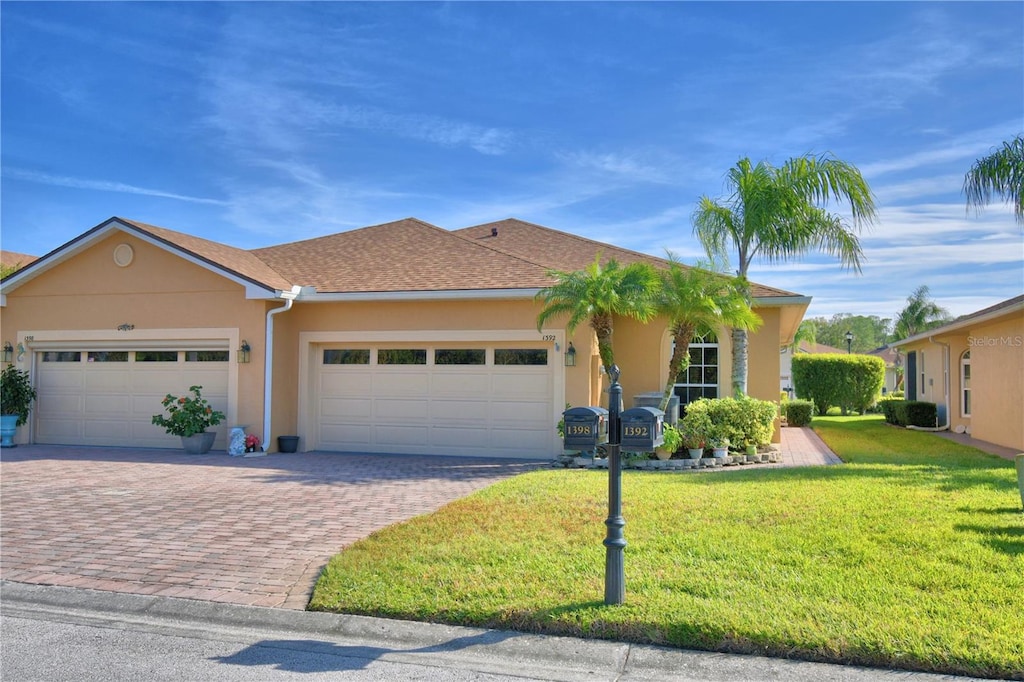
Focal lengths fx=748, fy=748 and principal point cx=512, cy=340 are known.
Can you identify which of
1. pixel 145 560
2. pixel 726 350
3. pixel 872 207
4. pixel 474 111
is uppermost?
pixel 474 111

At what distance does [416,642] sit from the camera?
5223 millimetres

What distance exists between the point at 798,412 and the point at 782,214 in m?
10.6

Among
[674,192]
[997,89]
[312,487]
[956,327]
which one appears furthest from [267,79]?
[956,327]

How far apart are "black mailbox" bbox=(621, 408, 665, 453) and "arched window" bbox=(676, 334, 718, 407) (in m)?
10.4

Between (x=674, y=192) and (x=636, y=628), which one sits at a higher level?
(x=674, y=192)

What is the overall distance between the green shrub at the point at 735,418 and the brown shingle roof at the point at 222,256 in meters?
8.42

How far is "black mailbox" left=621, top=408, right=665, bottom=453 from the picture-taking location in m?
Answer: 5.60

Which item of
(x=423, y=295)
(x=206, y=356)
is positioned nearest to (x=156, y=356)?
(x=206, y=356)

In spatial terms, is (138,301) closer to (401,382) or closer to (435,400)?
(401,382)

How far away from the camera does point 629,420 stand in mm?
5641

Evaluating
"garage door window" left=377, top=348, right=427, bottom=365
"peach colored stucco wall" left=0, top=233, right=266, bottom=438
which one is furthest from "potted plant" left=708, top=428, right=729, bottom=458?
"peach colored stucco wall" left=0, top=233, right=266, bottom=438

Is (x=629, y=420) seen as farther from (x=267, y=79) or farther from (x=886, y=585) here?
(x=267, y=79)

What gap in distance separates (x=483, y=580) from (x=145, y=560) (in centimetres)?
338

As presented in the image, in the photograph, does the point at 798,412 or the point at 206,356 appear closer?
the point at 206,356
